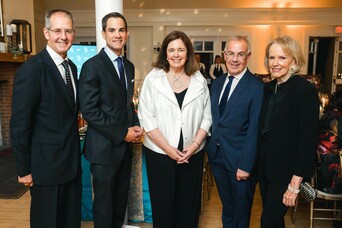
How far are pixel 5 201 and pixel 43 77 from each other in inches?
93.8

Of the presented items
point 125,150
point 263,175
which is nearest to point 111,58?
point 125,150

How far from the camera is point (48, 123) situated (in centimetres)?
169

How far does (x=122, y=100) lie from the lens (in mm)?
1962

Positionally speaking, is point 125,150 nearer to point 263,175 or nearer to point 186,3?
point 263,175

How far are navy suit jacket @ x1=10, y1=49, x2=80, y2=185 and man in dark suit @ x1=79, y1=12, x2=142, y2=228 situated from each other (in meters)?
0.16

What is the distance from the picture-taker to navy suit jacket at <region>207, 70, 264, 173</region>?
1923mm

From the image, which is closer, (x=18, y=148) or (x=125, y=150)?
(x=18, y=148)

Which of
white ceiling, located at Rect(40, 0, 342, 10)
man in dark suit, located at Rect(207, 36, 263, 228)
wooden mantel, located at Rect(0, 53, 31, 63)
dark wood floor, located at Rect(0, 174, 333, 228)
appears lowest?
dark wood floor, located at Rect(0, 174, 333, 228)

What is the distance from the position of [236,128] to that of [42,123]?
1189mm

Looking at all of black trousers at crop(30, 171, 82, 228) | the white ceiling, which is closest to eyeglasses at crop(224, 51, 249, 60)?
black trousers at crop(30, 171, 82, 228)

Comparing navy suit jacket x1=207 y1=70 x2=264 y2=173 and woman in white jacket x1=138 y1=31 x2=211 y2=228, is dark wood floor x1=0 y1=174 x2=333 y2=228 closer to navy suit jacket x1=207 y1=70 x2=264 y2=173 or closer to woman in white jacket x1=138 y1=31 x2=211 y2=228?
woman in white jacket x1=138 y1=31 x2=211 y2=228

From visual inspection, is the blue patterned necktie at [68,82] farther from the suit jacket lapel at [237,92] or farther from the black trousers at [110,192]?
the suit jacket lapel at [237,92]

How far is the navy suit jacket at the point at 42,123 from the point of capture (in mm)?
1606

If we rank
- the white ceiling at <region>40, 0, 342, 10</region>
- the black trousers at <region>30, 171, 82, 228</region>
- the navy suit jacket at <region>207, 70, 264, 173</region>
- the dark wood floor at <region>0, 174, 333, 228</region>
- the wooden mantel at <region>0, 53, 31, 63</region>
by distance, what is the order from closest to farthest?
the black trousers at <region>30, 171, 82, 228</region> < the navy suit jacket at <region>207, 70, 264, 173</region> < the dark wood floor at <region>0, 174, 333, 228</region> < the wooden mantel at <region>0, 53, 31, 63</region> < the white ceiling at <region>40, 0, 342, 10</region>
